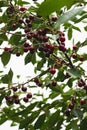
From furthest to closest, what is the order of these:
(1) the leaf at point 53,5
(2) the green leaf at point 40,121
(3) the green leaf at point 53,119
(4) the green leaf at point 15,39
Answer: (4) the green leaf at point 15,39
(2) the green leaf at point 40,121
(3) the green leaf at point 53,119
(1) the leaf at point 53,5

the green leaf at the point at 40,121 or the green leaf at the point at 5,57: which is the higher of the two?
the green leaf at the point at 5,57

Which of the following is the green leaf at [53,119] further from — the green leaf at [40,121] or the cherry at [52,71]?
the cherry at [52,71]

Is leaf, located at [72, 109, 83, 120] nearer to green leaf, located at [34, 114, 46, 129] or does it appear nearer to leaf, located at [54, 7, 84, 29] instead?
green leaf, located at [34, 114, 46, 129]

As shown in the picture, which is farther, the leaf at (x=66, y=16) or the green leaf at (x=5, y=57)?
the green leaf at (x=5, y=57)

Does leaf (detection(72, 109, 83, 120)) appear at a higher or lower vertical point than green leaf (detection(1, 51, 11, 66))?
lower

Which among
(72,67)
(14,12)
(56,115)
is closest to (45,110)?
(56,115)

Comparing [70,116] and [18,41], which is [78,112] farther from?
[18,41]

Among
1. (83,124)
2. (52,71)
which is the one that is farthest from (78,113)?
(52,71)

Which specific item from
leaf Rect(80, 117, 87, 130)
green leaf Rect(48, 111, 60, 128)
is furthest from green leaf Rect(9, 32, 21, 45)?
leaf Rect(80, 117, 87, 130)

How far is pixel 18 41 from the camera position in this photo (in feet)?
10.5

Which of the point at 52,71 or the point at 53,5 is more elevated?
the point at 52,71

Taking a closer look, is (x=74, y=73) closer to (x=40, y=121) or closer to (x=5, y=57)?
(x=40, y=121)

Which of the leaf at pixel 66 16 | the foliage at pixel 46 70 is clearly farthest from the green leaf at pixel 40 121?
the leaf at pixel 66 16

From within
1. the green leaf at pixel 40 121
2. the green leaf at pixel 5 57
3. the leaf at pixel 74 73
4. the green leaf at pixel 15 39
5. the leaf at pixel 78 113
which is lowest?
the leaf at pixel 78 113
